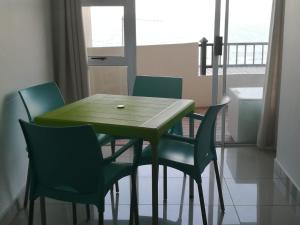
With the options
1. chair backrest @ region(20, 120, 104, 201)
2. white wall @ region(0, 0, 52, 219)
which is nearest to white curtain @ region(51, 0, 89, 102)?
white wall @ region(0, 0, 52, 219)

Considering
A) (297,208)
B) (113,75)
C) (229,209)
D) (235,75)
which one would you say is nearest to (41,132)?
(229,209)

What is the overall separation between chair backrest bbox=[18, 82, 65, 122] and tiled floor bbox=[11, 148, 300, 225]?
0.73 m

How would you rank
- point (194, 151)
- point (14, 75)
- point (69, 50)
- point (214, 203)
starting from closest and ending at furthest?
point (194, 151)
point (14, 75)
point (214, 203)
point (69, 50)

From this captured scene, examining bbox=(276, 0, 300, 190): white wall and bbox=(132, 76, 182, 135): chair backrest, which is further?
bbox=(132, 76, 182, 135): chair backrest

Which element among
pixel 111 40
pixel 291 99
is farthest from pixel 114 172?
pixel 111 40

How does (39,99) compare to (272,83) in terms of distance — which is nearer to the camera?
(39,99)

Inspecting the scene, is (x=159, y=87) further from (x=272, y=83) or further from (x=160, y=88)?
(x=272, y=83)

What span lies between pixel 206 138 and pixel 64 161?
3.17 feet

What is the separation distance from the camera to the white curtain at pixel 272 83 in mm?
3654

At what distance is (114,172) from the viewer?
214 cm

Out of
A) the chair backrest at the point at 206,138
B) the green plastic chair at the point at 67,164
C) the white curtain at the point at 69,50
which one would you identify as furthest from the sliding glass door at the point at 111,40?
the green plastic chair at the point at 67,164

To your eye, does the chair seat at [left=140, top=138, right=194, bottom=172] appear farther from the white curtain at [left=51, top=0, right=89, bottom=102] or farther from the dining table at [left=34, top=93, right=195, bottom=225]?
the white curtain at [left=51, top=0, right=89, bottom=102]

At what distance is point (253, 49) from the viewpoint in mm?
3916

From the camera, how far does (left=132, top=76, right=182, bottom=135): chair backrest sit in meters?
3.06
